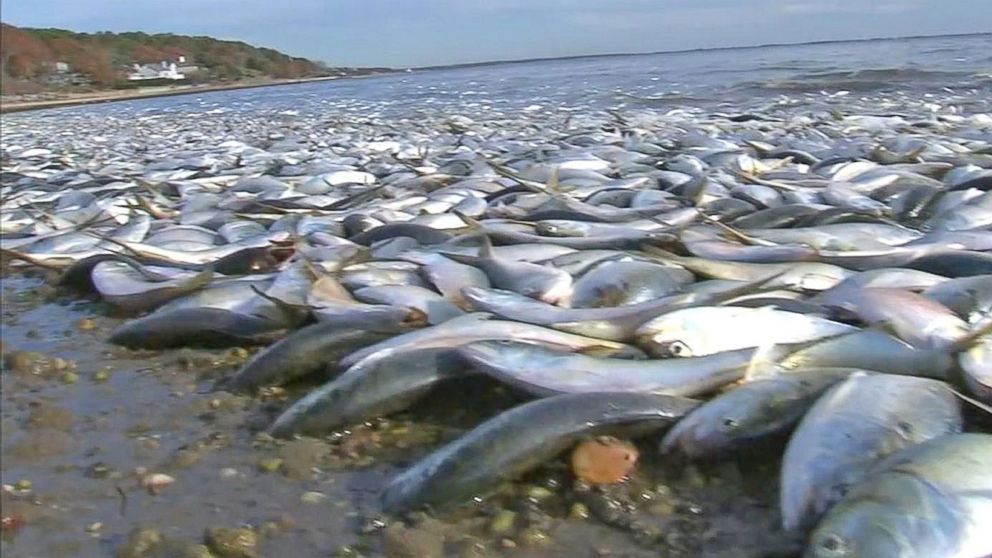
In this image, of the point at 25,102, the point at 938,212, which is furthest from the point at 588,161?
Answer: the point at 25,102

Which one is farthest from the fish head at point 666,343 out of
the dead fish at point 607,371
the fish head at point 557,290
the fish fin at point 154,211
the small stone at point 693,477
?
the fish fin at point 154,211

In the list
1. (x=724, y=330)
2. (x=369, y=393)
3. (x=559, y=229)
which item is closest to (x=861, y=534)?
(x=724, y=330)

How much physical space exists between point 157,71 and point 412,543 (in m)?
64.2

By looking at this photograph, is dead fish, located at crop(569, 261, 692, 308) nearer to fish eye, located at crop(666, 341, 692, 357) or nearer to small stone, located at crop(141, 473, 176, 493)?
fish eye, located at crop(666, 341, 692, 357)

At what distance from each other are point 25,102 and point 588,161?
37084mm

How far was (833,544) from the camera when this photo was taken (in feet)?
5.45

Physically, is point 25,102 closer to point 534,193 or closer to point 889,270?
point 534,193

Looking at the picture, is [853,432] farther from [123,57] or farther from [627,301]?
[123,57]

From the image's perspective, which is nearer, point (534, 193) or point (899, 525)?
point (899, 525)

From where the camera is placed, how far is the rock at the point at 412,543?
2.06m

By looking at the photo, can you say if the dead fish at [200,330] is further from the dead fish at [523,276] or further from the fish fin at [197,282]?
the dead fish at [523,276]

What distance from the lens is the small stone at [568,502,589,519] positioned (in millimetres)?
2184

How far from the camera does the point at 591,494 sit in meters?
2.26

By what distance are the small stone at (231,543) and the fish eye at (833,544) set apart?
126 centimetres
